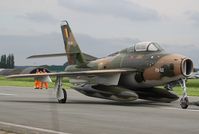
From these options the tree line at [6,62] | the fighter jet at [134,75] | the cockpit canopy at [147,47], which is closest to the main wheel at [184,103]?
the fighter jet at [134,75]

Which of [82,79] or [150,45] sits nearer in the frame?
[150,45]

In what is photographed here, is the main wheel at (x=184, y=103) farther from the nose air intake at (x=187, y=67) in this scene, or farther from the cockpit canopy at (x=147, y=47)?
the cockpit canopy at (x=147, y=47)

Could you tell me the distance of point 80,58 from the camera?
67.1 feet

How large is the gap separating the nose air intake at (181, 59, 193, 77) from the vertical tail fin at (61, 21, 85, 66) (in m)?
6.80

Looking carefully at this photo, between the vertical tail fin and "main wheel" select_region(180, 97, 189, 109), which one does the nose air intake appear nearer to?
"main wheel" select_region(180, 97, 189, 109)

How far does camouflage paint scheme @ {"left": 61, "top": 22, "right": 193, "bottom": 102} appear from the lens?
1485 centimetres

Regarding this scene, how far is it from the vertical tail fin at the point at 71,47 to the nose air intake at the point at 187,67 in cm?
680

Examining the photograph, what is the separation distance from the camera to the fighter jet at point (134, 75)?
14.9 meters

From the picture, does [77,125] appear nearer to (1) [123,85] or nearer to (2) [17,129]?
(2) [17,129]

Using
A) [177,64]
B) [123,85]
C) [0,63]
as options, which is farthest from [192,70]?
[0,63]

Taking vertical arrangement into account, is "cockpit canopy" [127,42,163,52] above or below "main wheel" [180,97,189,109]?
above

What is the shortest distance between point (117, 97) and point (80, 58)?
16.8ft

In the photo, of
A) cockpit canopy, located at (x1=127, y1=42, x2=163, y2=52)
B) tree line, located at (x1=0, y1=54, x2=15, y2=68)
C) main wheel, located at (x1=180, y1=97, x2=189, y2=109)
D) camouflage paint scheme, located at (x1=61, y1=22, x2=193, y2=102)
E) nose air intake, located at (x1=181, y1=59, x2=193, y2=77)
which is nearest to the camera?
main wheel, located at (x1=180, y1=97, x2=189, y2=109)

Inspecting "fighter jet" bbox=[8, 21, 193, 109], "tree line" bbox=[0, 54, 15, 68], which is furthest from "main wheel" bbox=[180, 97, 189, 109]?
"tree line" bbox=[0, 54, 15, 68]
